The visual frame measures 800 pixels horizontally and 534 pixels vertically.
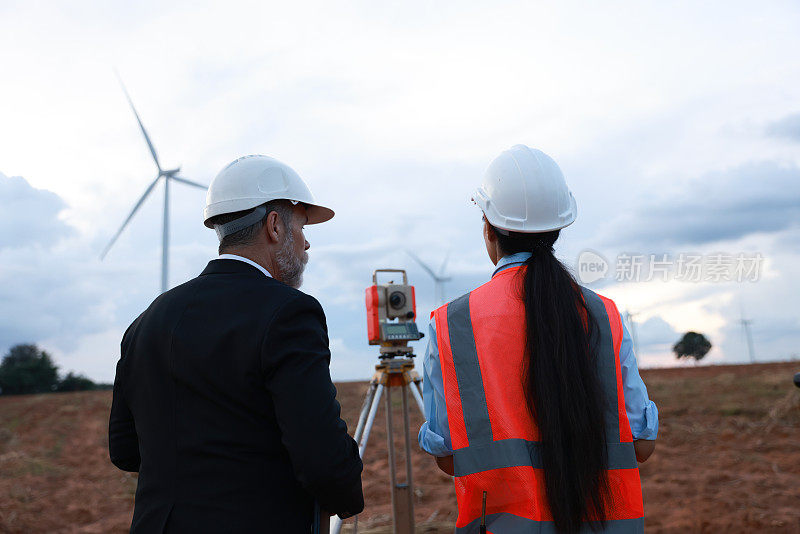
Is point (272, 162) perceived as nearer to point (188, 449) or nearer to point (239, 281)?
point (239, 281)

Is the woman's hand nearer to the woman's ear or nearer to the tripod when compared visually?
the woman's ear

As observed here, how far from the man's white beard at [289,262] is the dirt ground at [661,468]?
4.11 metres

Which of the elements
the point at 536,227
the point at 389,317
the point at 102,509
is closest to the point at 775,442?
the point at 389,317

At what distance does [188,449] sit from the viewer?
1705 millimetres

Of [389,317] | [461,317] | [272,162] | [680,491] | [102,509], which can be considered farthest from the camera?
[102,509]

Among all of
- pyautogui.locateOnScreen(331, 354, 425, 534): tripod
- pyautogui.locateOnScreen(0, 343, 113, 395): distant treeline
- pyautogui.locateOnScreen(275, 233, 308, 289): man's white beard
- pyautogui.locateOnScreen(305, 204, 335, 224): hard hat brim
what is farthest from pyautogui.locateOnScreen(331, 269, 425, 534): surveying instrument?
pyautogui.locateOnScreen(0, 343, 113, 395): distant treeline

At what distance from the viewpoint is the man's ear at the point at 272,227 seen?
203cm

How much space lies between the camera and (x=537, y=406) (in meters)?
1.67

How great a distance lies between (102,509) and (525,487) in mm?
8839

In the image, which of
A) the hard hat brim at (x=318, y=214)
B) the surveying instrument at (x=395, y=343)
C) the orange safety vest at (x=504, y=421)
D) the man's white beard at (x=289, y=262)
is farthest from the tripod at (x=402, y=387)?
the orange safety vest at (x=504, y=421)

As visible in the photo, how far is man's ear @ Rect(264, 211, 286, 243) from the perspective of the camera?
6.65 ft

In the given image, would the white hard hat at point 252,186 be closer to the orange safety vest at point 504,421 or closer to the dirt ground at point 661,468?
the orange safety vest at point 504,421

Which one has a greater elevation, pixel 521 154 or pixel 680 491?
pixel 521 154

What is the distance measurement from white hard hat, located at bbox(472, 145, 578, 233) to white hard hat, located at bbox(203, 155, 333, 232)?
0.64m
